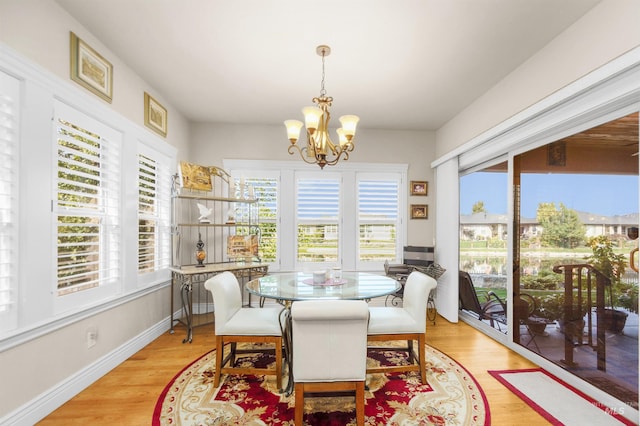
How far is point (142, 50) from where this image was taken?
2.54 metres

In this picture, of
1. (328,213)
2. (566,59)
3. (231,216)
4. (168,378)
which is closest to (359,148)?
(328,213)

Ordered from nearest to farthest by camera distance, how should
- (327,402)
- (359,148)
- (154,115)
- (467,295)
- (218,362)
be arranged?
(327,402), (218,362), (154,115), (467,295), (359,148)

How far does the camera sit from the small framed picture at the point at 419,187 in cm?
454

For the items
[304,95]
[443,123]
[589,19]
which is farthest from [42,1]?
[443,123]

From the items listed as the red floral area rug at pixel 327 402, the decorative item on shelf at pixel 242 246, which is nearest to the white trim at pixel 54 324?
the red floral area rug at pixel 327 402

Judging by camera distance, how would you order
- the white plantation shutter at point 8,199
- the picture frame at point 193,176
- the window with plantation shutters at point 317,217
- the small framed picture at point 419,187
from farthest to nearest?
the small framed picture at point 419,187 → the window with plantation shutters at point 317,217 → the picture frame at point 193,176 → the white plantation shutter at point 8,199

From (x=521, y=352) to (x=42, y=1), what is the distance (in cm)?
466

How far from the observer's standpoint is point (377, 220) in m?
4.51

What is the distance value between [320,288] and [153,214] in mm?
2155

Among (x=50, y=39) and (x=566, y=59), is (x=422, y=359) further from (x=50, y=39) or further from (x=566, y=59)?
(x=50, y=39)

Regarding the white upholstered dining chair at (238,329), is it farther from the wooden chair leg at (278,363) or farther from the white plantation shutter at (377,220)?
the white plantation shutter at (377,220)

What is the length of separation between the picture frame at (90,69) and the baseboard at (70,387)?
7.07 ft

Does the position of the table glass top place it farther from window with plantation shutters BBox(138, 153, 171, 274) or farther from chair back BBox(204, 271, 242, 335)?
window with plantation shutters BBox(138, 153, 171, 274)

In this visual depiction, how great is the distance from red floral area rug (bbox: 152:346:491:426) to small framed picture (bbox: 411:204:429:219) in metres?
2.36
